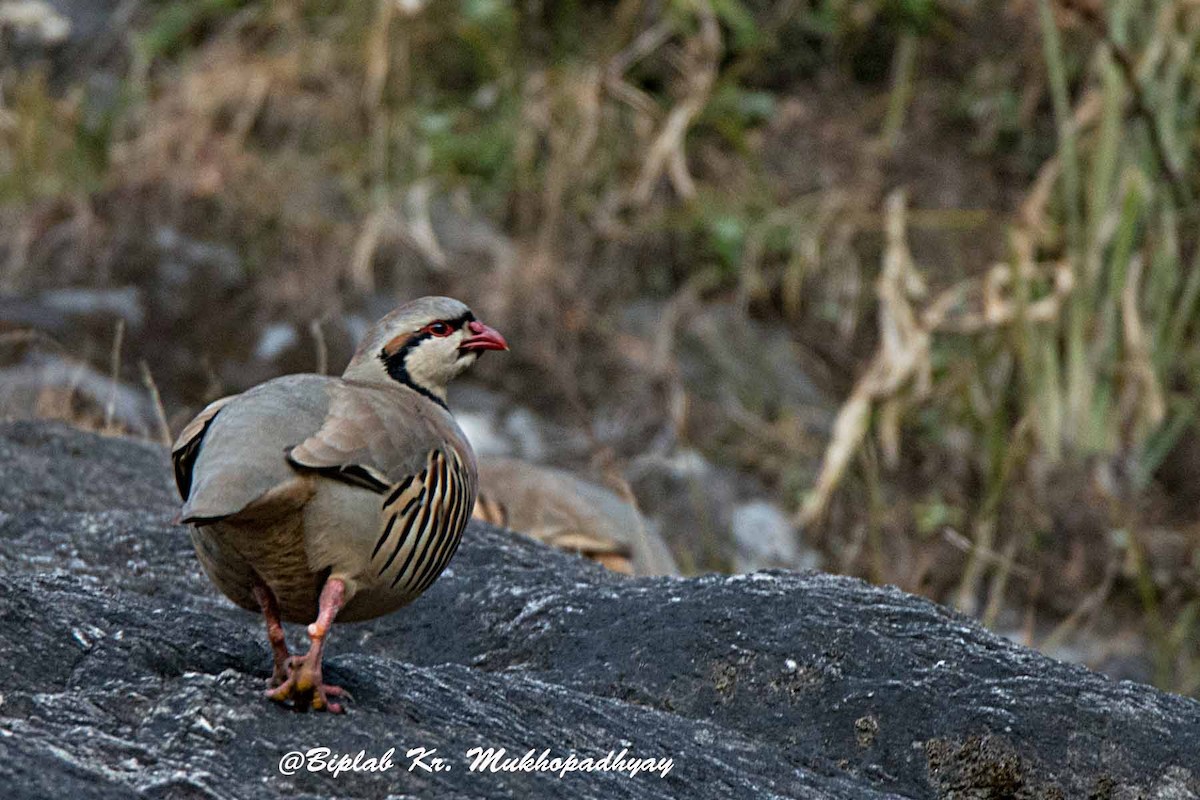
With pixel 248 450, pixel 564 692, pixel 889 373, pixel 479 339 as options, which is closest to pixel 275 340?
pixel 889 373

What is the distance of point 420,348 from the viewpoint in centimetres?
Result: 337

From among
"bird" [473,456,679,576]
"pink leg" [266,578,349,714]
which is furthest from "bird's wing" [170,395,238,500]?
"bird" [473,456,679,576]

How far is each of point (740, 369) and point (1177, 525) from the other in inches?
95.9

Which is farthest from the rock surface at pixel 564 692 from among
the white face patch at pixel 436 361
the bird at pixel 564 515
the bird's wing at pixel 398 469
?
the bird at pixel 564 515

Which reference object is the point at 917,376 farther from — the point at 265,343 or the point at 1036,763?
the point at 1036,763

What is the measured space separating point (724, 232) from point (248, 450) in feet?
24.8

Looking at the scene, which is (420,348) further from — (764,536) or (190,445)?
(764,536)

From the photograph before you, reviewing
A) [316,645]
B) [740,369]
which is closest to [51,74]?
[740,369]

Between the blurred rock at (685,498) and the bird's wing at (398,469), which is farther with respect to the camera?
the blurred rock at (685,498)

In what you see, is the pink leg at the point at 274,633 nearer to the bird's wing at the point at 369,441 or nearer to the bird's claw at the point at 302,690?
the bird's claw at the point at 302,690

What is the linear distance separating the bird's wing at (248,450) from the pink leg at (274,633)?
209 mm

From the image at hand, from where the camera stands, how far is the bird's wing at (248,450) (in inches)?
98.6

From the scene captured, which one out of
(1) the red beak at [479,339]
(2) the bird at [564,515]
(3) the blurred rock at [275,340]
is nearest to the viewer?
(1) the red beak at [479,339]

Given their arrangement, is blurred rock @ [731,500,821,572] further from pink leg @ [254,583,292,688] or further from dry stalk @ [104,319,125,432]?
pink leg @ [254,583,292,688]
